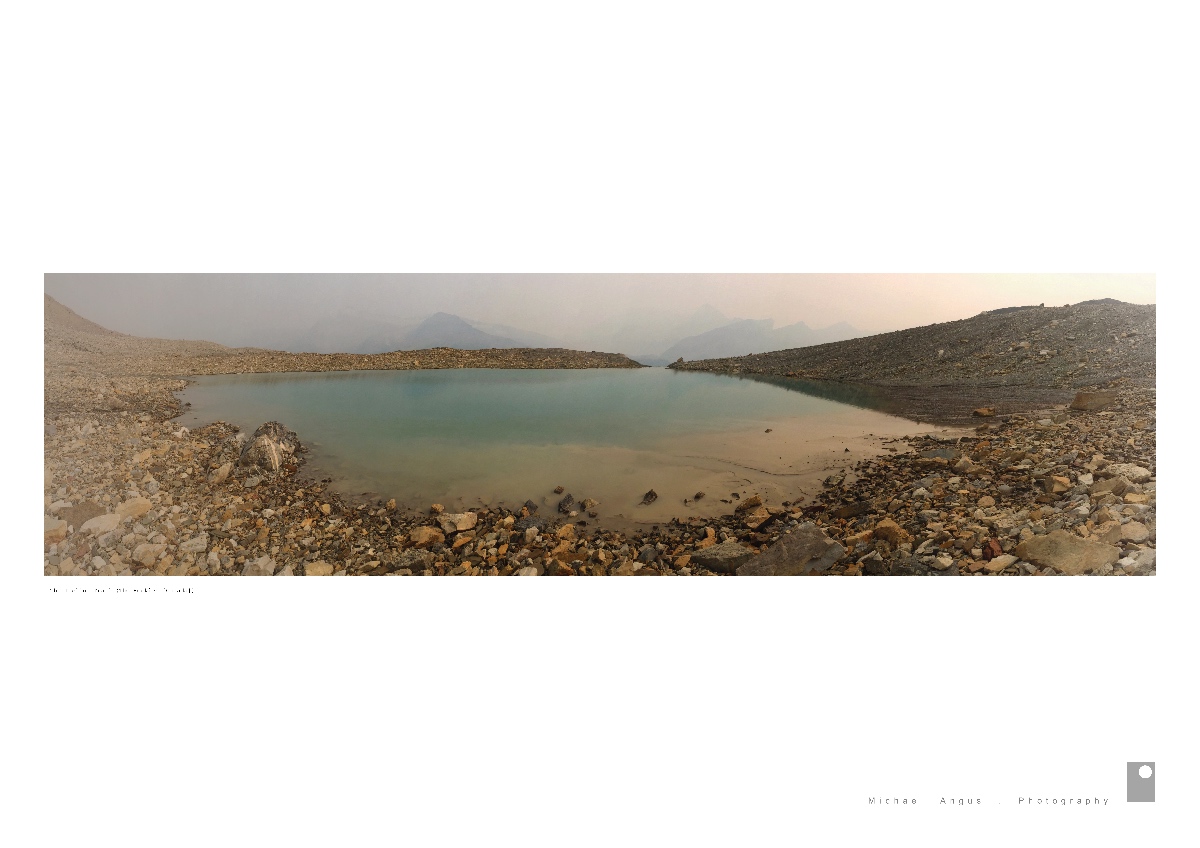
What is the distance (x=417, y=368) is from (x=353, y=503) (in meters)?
1.64

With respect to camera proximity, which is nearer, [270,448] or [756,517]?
[756,517]

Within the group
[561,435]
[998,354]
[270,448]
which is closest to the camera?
[270,448]

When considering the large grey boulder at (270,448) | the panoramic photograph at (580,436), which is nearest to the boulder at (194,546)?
the panoramic photograph at (580,436)

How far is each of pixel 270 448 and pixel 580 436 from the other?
93.2 inches

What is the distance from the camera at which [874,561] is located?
2850mm

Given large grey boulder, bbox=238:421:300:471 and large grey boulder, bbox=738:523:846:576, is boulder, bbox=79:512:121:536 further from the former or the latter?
large grey boulder, bbox=738:523:846:576

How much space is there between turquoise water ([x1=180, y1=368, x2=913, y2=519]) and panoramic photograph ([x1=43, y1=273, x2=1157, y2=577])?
0.07ft

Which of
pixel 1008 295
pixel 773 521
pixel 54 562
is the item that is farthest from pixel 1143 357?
pixel 54 562

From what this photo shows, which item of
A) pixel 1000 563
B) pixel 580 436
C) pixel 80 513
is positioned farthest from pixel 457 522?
pixel 1000 563

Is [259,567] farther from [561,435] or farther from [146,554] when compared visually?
[561,435]

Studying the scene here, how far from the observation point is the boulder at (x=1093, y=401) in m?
3.42

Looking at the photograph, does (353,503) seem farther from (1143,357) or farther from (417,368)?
(1143,357)

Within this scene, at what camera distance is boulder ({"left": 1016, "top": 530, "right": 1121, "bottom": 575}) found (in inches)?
109
